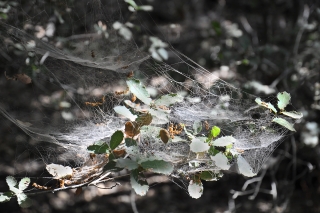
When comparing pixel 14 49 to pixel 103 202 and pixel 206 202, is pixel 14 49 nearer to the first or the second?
pixel 103 202

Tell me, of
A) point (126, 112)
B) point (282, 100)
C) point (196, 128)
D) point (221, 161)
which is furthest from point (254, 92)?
point (126, 112)

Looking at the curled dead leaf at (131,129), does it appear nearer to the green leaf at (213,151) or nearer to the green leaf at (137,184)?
the green leaf at (137,184)

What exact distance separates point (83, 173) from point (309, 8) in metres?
2.99

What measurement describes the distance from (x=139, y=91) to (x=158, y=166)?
0.82 feet

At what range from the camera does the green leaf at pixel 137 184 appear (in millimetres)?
1202

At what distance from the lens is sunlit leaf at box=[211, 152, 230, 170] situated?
125 cm

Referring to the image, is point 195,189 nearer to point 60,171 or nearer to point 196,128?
point 196,128

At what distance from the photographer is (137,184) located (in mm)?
1212

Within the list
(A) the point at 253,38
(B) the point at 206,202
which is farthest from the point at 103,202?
(A) the point at 253,38

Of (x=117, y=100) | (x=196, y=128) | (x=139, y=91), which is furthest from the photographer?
(x=117, y=100)

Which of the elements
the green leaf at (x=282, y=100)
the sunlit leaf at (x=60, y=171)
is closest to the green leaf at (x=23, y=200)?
the sunlit leaf at (x=60, y=171)

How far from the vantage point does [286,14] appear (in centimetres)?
464

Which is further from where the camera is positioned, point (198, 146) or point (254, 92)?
point (254, 92)

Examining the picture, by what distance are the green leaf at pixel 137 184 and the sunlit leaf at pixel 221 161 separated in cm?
23
